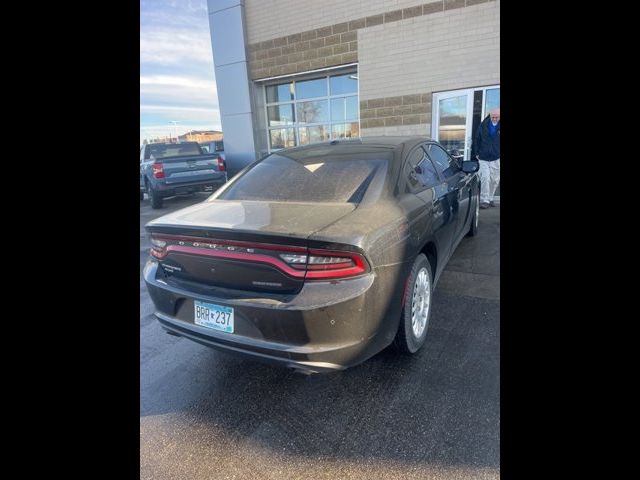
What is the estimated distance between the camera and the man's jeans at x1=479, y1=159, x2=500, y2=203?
7.41m

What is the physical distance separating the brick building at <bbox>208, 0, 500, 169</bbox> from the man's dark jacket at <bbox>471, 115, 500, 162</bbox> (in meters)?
0.87

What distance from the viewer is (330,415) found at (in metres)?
2.20

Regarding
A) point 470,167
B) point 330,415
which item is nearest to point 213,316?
point 330,415

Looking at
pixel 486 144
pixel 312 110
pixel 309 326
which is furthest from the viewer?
pixel 312 110

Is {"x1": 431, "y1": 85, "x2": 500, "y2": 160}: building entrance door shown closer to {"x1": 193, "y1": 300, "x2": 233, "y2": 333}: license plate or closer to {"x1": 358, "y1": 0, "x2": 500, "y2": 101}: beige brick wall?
{"x1": 358, "y1": 0, "x2": 500, "y2": 101}: beige brick wall

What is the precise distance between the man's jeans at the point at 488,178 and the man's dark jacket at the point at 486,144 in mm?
185

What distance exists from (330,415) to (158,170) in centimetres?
935

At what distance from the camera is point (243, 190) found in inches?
117

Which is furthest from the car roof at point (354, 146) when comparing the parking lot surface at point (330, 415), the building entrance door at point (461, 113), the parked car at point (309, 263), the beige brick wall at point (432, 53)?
the beige brick wall at point (432, 53)

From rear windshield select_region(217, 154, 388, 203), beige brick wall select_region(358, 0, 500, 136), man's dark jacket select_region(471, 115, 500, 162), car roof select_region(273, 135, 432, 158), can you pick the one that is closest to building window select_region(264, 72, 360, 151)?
beige brick wall select_region(358, 0, 500, 136)

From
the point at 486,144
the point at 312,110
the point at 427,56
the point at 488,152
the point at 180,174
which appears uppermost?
the point at 427,56

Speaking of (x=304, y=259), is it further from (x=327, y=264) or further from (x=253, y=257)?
(x=253, y=257)
